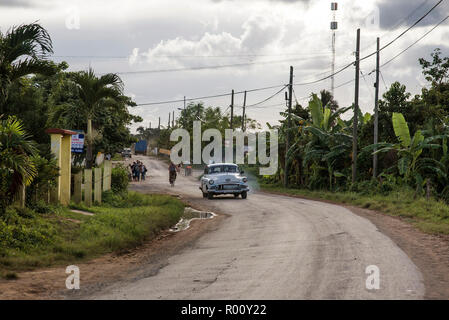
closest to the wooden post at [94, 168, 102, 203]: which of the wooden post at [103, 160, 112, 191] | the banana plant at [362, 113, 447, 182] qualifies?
the wooden post at [103, 160, 112, 191]

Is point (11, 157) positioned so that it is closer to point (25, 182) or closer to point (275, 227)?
point (25, 182)

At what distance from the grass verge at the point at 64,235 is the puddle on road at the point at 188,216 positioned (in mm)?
463

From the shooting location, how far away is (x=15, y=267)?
977 centimetres

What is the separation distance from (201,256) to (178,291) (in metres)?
3.55

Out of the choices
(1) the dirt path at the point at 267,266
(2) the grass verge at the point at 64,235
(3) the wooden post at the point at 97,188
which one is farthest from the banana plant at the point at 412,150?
(3) the wooden post at the point at 97,188

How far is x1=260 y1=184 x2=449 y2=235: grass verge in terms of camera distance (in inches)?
655

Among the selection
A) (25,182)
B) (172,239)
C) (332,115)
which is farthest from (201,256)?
(332,115)

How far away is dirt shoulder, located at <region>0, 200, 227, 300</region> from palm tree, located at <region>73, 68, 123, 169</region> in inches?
323

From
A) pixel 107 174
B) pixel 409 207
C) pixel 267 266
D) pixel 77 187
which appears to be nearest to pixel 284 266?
pixel 267 266

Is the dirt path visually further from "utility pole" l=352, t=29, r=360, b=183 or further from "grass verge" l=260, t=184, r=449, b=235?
"utility pole" l=352, t=29, r=360, b=183

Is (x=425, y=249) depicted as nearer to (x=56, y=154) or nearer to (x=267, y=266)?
(x=267, y=266)

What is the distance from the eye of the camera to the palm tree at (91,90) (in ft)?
67.4

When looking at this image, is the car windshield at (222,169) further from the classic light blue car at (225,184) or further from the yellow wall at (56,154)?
the yellow wall at (56,154)

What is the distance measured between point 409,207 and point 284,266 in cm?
1285
